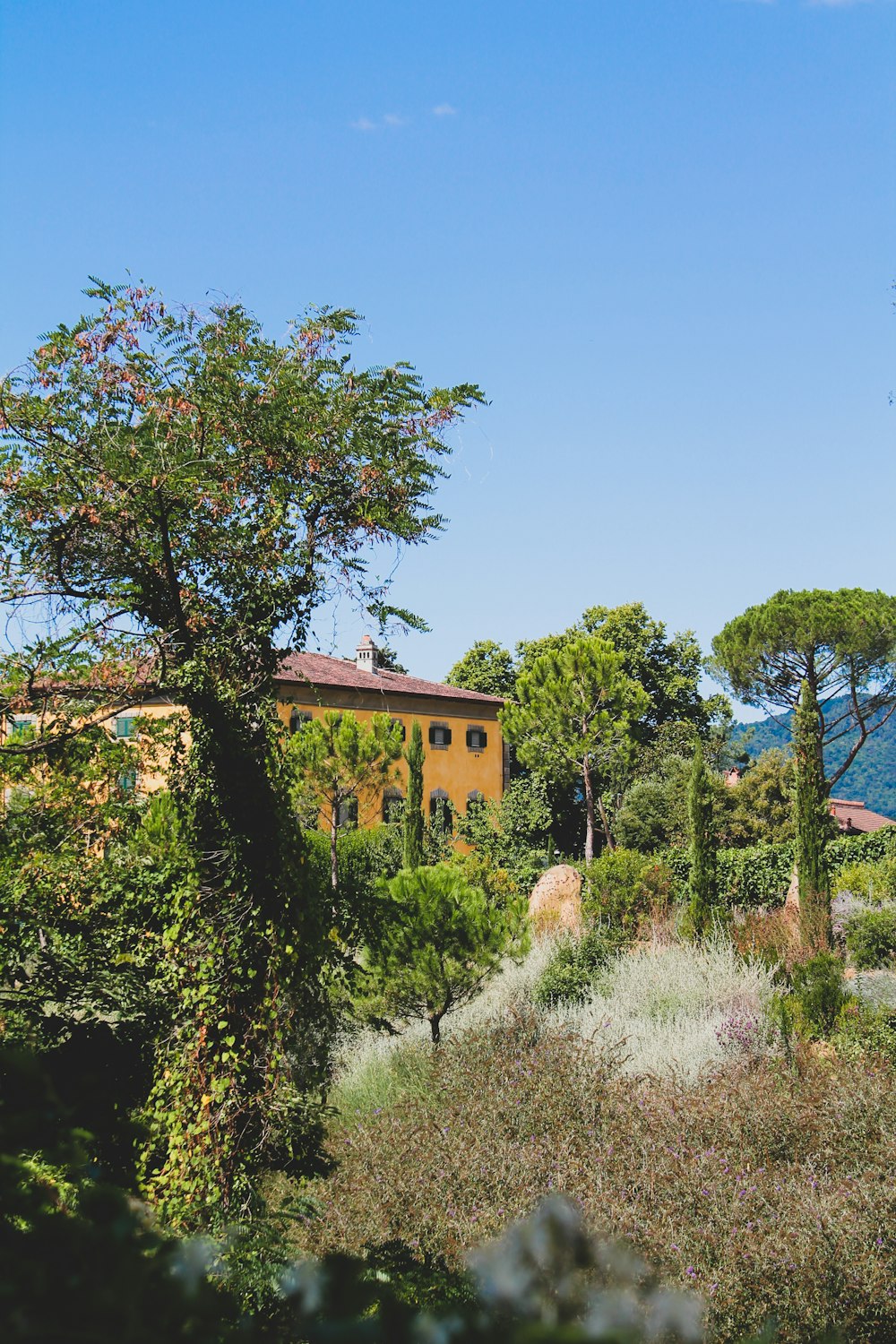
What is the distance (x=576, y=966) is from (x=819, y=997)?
11.3 ft

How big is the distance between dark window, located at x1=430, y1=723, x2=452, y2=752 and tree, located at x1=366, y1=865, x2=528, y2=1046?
22376 millimetres

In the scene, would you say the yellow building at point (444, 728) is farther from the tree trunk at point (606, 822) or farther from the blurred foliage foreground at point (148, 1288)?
the blurred foliage foreground at point (148, 1288)

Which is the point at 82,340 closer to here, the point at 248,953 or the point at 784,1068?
the point at 248,953

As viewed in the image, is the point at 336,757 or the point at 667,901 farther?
the point at 336,757

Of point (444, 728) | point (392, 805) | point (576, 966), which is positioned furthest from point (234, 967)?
point (444, 728)

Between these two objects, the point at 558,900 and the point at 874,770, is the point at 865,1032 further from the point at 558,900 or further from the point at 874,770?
the point at 874,770

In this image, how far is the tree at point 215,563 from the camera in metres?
6.29

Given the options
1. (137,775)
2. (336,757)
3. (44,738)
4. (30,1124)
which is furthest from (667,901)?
(30,1124)

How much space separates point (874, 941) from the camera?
1359 centimetres

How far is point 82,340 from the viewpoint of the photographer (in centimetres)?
629

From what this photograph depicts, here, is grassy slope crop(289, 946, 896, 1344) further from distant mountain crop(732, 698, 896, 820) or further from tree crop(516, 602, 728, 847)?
distant mountain crop(732, 698, 896, 820)

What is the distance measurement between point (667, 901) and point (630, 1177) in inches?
515

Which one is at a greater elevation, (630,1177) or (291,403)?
(291,403)

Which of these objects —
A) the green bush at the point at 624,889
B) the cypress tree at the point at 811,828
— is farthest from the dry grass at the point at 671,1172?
the green bush at the point at 624,889
